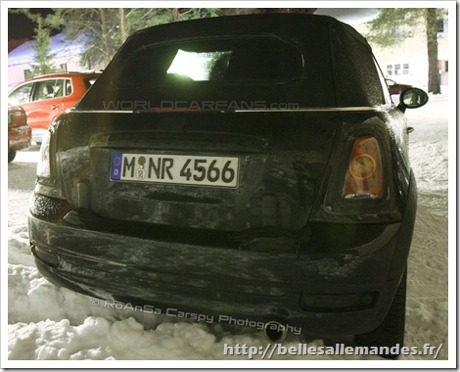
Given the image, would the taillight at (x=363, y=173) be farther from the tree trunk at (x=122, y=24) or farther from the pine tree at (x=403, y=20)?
the tree trunk at (x=122, y=24)

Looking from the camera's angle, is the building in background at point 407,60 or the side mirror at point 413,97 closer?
the side mirror at point 413,97

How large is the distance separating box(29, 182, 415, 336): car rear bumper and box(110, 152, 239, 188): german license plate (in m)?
0.24

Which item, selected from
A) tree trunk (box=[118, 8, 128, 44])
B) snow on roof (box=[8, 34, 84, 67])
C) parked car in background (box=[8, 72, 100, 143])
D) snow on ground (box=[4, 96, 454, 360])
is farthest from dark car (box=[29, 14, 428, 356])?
parked car in background (box=[8, 72, 100, 143])

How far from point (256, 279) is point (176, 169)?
0.51 m

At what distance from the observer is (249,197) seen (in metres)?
1.48

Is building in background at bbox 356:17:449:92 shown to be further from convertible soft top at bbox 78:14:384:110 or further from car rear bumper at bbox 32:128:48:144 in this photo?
car rear bumper at bbox 32:128:48:144

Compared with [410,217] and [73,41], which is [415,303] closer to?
[410,217]

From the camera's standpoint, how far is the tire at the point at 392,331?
1.67 meters

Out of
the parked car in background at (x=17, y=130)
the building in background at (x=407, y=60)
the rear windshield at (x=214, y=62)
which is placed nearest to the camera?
the rear windshield at (x=214, y=62)

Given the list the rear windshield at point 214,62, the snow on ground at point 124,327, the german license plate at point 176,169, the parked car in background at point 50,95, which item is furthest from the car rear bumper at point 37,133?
the german license plate at point 176,169

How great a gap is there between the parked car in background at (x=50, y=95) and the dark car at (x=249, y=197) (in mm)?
5000

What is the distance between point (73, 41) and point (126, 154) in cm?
310

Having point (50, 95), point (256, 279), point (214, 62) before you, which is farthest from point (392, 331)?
point (50, 95)

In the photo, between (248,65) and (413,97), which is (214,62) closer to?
(248,65)
